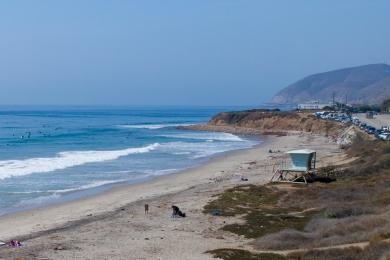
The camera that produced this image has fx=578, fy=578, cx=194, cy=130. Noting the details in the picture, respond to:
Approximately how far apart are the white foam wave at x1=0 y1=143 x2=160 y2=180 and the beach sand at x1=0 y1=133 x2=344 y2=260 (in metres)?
9.71

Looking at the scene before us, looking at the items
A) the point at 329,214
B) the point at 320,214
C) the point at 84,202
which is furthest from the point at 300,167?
the point at 84,202

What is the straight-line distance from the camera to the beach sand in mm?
17250

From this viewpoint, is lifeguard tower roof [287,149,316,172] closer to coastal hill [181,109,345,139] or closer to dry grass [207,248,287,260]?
dry grass [207,248,287,260]

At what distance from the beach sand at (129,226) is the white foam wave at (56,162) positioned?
971 cm

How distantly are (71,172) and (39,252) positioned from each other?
22.4m

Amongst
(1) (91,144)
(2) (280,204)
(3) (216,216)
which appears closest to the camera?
(3) (216,216)

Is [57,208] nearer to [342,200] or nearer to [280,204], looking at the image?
[280,204]

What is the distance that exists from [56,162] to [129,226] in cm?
2490

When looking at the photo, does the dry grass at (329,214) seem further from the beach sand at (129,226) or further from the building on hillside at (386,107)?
the building on hillside at (386,107)

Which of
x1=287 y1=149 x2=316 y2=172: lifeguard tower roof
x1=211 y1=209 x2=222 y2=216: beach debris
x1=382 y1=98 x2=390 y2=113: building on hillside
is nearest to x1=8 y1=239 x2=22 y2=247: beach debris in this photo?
x1=211 y1=209 x2=222 y2=216: beach debris

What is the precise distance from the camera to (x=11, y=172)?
38.4m

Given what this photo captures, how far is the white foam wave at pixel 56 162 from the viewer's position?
39375 mm

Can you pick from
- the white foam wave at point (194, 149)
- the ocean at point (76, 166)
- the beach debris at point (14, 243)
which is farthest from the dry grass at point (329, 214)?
the white foam wave at point (194, 149)

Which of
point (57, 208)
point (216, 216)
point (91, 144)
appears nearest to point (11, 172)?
point (57, 208)
